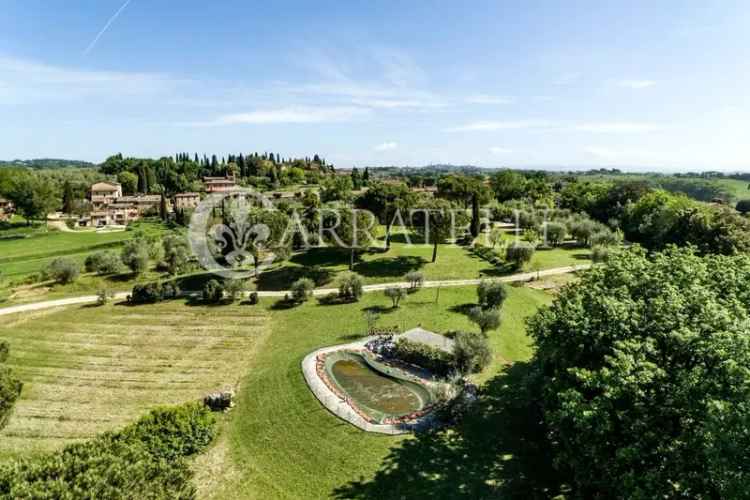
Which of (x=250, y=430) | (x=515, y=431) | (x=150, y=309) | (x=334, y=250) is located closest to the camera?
(x=515, y=431)

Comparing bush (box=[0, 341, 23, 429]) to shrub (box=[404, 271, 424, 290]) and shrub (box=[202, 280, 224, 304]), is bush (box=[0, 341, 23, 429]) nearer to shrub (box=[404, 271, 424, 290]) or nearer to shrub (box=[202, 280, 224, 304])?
shrub (box=[202, 280, 224, 304])

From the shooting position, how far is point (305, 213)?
2099 inches

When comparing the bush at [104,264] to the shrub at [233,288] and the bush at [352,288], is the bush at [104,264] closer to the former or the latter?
the shrub at [233,288]

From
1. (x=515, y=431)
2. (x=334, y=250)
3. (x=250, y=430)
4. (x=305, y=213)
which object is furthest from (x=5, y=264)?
(x=515, y=431)

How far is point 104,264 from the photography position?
46875 mm

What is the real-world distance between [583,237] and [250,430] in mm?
55743

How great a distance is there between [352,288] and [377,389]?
15.9 meters

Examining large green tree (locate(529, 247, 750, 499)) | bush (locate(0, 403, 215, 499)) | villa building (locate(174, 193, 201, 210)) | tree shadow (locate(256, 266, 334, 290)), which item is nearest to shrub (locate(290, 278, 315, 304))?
tree shadow (locate(256, 266, 334, 290))

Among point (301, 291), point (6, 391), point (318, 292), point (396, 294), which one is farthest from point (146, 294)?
point (396, 294)

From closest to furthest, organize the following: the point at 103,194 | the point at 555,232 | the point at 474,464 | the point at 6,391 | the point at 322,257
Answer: the point at 474,464 → the point at 6,391 → the point at 322,257 → the point at 555,232 → the point at 103,194

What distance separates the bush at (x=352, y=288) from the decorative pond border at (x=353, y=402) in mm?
9382

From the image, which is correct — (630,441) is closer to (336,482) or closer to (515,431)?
(515,431)

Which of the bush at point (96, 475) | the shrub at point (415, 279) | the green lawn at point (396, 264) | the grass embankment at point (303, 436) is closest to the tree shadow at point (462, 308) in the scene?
the grass embankment at point (303, 436)

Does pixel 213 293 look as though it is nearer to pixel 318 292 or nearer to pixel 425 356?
pixel 318 292
